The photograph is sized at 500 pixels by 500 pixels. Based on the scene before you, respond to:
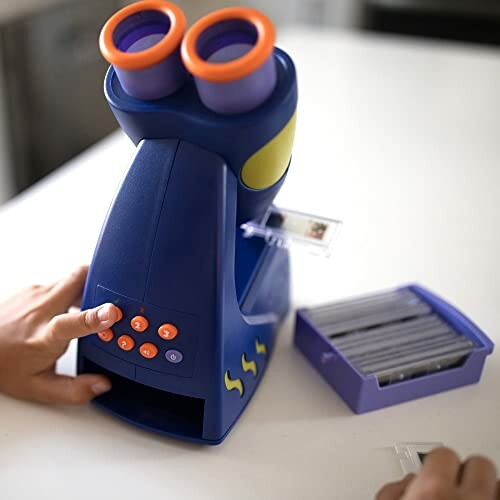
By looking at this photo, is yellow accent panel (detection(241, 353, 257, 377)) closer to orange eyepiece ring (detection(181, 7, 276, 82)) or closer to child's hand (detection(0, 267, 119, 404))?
child's hand (detection(0, 267, 119, 404))

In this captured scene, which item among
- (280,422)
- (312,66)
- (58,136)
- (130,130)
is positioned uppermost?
(130,130)

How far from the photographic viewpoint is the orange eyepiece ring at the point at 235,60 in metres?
0.47

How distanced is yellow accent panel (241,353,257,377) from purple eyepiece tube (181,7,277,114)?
208mm

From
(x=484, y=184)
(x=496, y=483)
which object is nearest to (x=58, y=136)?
(x=484, y=184)

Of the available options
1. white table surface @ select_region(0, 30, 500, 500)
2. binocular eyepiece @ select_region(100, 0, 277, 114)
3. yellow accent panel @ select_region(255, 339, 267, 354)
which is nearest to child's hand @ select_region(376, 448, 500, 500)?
white table surface @ select_region(0, 30, 500, 500)

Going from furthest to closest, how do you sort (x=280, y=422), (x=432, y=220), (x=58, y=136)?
(x=58, y=136), (x=432, y=220), (x=280, y=422)

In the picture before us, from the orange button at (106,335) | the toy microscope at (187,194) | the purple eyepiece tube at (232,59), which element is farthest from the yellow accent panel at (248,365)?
the purple eyepiece tube at (232,59)

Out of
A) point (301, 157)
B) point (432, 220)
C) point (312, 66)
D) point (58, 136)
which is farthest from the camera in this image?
point (58, 136)

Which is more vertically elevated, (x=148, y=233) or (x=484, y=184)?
(x=148, y=233)

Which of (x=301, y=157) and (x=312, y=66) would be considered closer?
(x=301, y=157)

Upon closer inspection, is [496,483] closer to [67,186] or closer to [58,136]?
[67,186]

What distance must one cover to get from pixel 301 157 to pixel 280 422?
535mm

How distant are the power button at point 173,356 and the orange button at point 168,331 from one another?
0.01 metres

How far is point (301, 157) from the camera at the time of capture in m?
1.06
